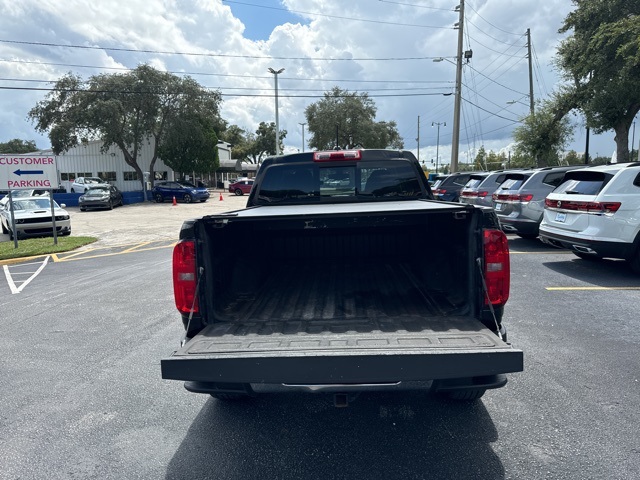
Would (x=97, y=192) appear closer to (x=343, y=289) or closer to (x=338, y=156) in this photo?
(x=338, y=156)

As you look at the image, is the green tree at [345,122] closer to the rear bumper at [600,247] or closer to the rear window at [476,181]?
the rear window at [476,181]

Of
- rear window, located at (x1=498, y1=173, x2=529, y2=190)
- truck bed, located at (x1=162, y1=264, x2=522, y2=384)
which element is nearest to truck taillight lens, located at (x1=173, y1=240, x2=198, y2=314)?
truck bed, located at (x1=162, y1=264, x2=522, y2=384)

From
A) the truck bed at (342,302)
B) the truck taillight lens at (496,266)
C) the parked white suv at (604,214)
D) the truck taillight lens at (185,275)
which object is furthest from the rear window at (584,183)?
the truck taillight lens at (185,275)

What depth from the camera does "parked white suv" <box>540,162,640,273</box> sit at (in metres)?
7.05

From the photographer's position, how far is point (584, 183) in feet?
25.6

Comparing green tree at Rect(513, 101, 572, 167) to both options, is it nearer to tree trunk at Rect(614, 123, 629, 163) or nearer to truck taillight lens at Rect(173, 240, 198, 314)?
tree trunk at Rect(614, 123, 629, 163)

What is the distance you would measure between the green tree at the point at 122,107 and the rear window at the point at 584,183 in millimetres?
34081

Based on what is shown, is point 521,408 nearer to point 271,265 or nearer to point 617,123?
point 271,265

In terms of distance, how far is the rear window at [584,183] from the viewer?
7449 millimetres

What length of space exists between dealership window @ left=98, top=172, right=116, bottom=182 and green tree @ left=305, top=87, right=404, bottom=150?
2177 cm

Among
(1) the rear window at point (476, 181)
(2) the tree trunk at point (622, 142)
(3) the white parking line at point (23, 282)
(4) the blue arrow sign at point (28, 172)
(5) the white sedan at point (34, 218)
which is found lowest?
(3) the white parking line at point (23, 282)

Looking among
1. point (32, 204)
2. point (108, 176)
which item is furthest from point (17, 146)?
point (32, 204)

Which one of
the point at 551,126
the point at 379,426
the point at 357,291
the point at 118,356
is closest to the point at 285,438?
the point at 379,426

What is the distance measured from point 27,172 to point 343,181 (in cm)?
1097
